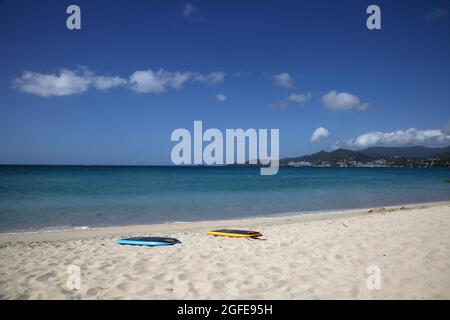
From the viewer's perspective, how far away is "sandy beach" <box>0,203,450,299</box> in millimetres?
4543

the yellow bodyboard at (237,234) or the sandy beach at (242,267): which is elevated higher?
the sandy beach at (242,267)

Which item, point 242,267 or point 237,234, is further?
point 237,234

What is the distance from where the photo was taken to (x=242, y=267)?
5.68m

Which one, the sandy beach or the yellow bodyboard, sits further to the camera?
the yellow bodyboard

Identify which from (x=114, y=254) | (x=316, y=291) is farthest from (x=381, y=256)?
(x=114, y=254)

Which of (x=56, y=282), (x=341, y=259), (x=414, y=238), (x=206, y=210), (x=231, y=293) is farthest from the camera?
(x=206, y=210)

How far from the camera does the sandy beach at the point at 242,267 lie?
14.9 ft

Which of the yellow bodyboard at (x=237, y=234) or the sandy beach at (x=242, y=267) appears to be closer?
the sandy beach at (x=242, y=267)

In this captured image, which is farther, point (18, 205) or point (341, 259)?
point (18, 205)

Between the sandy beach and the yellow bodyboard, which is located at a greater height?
the sandy beach

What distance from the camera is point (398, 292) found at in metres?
4.53
